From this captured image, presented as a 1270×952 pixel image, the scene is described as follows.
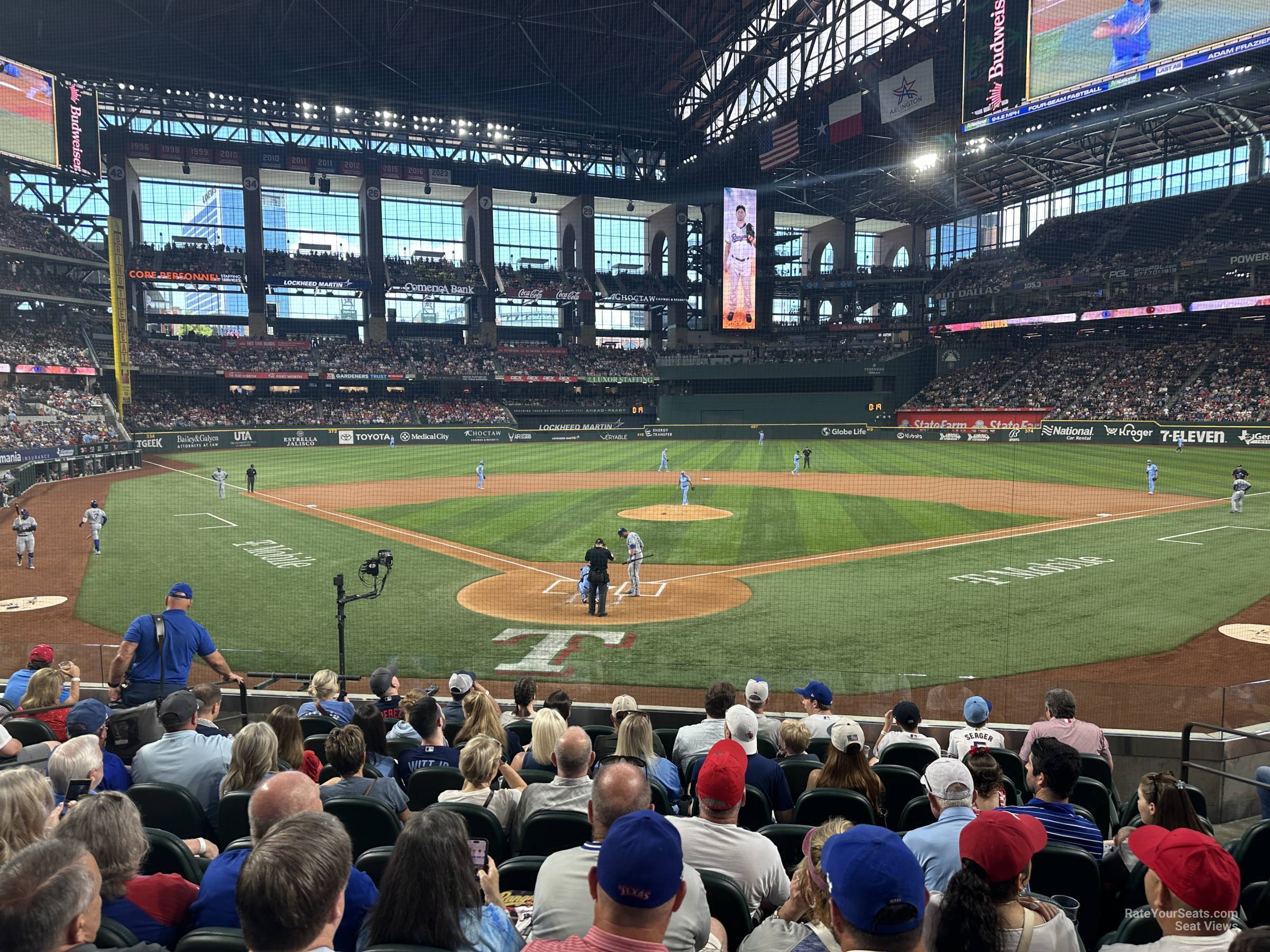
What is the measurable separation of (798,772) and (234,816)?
3916 millimetres

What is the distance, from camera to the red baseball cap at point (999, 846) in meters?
3.01

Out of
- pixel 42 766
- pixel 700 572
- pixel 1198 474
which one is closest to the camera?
pixel 42 766

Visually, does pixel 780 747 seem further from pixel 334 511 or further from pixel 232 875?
pixel 334 511

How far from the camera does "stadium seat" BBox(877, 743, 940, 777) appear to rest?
669 cm

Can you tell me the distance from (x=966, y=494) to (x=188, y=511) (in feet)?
92.7

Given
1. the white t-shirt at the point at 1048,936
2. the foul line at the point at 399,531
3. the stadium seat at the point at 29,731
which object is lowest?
the foul line at the point at 399,531

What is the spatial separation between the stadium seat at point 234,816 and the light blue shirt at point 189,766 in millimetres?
488

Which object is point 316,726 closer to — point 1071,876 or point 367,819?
point 367,819

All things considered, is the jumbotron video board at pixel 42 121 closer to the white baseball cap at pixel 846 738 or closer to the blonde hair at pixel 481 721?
the blonde hair at pixel 481 721

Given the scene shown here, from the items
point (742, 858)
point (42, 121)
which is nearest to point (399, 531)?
point (742, 858)

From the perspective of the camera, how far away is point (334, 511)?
28656 mm

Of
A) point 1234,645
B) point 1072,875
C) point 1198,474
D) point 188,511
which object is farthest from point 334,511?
point 1198,474

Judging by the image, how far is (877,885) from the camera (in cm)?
253

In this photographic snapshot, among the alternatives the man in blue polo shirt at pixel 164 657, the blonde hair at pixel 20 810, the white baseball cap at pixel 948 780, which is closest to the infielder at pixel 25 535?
the man in blue polo shirt at pixel 164 657
